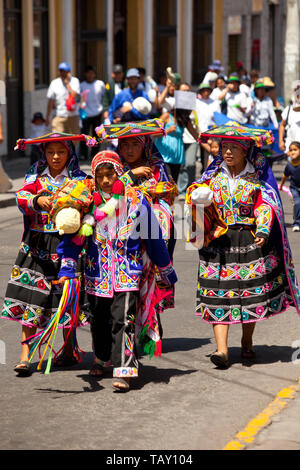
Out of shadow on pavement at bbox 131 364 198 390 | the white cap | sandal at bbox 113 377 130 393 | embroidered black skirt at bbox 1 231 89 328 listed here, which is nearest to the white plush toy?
embroidered black skirt at bbox 1 231 89 328

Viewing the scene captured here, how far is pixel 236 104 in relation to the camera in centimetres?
2077

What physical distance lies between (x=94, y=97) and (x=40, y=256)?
604 inches

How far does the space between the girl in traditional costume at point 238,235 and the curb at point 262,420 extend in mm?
670

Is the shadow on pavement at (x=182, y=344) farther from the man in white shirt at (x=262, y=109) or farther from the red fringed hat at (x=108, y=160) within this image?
the man in white shirt at (x=262, y=109)

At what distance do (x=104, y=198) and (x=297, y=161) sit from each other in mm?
7081

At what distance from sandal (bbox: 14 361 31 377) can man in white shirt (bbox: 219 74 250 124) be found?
1406 cm

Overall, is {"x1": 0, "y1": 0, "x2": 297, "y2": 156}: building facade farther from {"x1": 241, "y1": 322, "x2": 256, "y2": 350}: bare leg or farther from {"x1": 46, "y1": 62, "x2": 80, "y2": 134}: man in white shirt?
{"x1": 241, "y1": 322, "x2": 256, "y2": 350}: bare leg

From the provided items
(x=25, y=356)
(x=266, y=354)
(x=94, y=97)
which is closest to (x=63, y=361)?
(x=25, y=356)

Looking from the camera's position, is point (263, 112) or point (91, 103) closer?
point (263, 112)

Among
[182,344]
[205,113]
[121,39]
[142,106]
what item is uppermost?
[121,39]

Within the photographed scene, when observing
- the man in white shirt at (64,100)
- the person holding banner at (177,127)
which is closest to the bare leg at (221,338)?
the person holding banner at (177,127)

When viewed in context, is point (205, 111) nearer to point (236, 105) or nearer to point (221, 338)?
point (236, 105)
